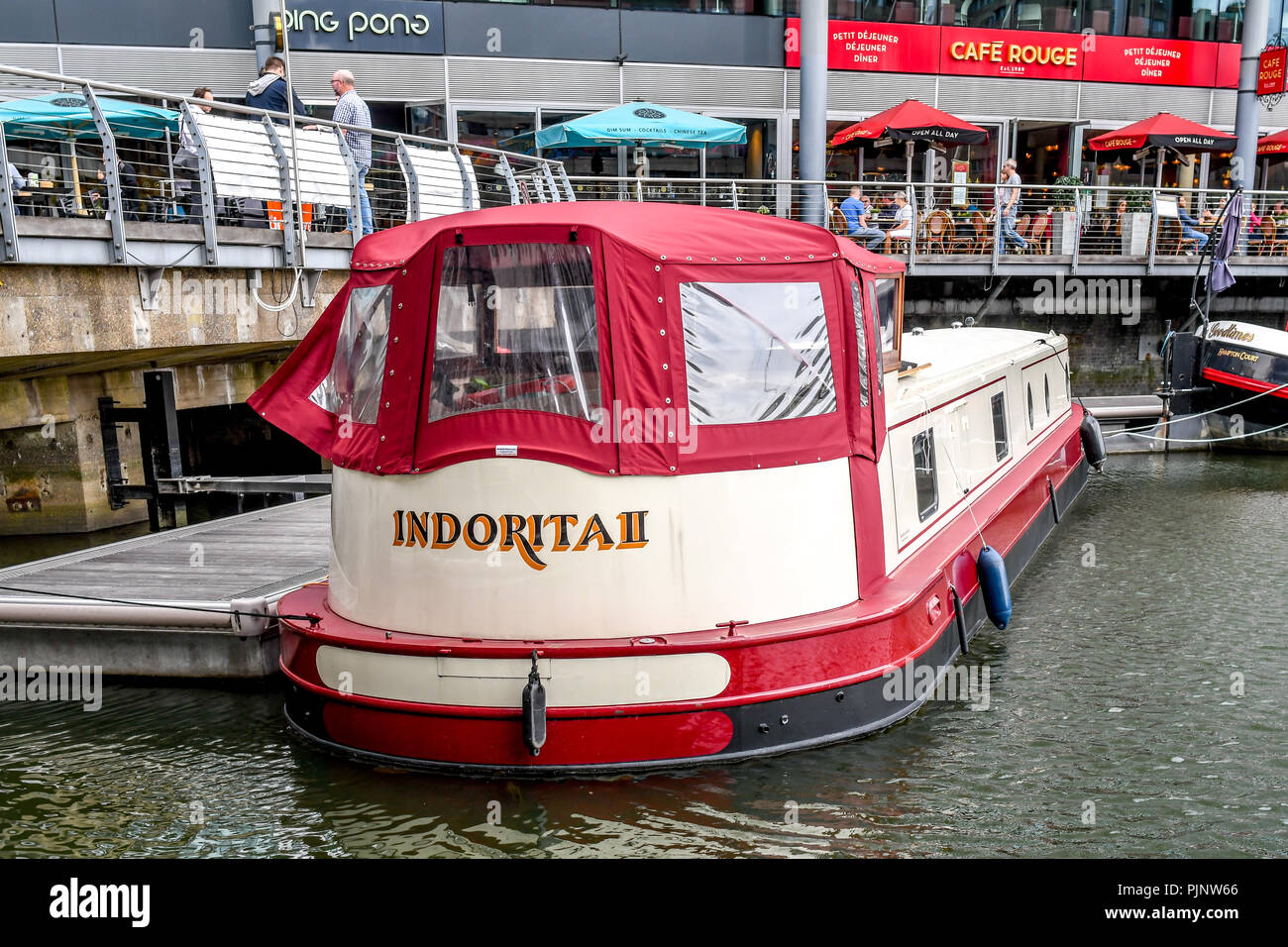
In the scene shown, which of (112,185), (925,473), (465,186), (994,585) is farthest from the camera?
(465,186)

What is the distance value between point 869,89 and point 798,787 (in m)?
19.2

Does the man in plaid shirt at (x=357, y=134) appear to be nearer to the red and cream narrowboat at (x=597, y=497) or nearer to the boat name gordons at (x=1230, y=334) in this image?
the red and cream narrowboat at (x=597, y=497)

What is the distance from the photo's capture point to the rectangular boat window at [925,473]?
795 centimetres

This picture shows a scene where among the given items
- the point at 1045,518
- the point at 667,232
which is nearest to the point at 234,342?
the point at 667,232

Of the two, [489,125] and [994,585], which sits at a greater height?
[489,125]

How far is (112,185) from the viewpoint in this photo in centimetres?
902

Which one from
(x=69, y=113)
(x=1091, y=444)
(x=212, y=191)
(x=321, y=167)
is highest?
(x=69, y=113)

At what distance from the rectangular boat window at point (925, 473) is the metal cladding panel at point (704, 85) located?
48.2 ft

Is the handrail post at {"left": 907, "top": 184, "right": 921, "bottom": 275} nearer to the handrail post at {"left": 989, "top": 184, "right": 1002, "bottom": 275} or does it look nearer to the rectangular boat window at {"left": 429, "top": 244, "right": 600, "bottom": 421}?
the handrail post at {"left": 989, "top": 184, "right": 1002, "bottom": 275}

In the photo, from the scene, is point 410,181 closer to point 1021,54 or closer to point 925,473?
point 925,473

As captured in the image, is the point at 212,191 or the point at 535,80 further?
the point at 535,80

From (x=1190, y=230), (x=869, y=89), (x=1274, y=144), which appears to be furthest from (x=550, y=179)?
(x=1274, y=144)

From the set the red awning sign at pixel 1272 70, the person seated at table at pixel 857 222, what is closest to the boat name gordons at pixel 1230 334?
the person seated at table at pixel 857 222

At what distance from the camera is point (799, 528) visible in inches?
243
